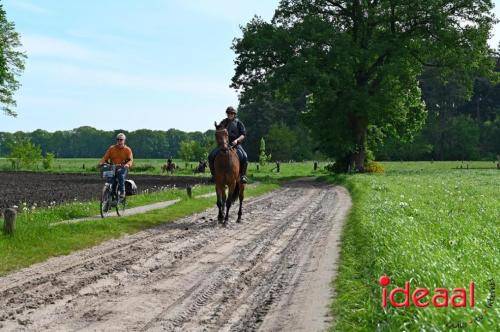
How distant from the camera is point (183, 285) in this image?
795 centimetres

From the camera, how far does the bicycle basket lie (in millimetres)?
16094

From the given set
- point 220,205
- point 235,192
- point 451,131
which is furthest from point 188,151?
point 220,205

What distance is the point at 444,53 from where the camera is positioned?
41719 mm

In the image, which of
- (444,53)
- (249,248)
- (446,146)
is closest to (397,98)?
(444,53)

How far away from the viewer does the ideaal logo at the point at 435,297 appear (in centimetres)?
508

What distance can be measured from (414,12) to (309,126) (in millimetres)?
13086

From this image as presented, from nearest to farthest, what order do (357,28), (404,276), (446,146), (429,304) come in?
1. (429,304)
2. (404,276)
3. (357,28)
4. (446,146)

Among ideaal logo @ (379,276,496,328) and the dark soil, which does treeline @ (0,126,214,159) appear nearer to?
the dark soil

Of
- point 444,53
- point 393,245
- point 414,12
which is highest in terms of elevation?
point 414,12

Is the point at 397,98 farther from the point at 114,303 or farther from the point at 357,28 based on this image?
the point at 114,303

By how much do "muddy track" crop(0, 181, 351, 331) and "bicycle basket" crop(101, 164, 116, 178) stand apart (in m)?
3.38

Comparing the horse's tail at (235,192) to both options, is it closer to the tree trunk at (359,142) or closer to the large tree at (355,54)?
the large tree at (355,54)

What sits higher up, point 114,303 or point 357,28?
point 357,28

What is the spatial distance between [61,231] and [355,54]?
107 feet
